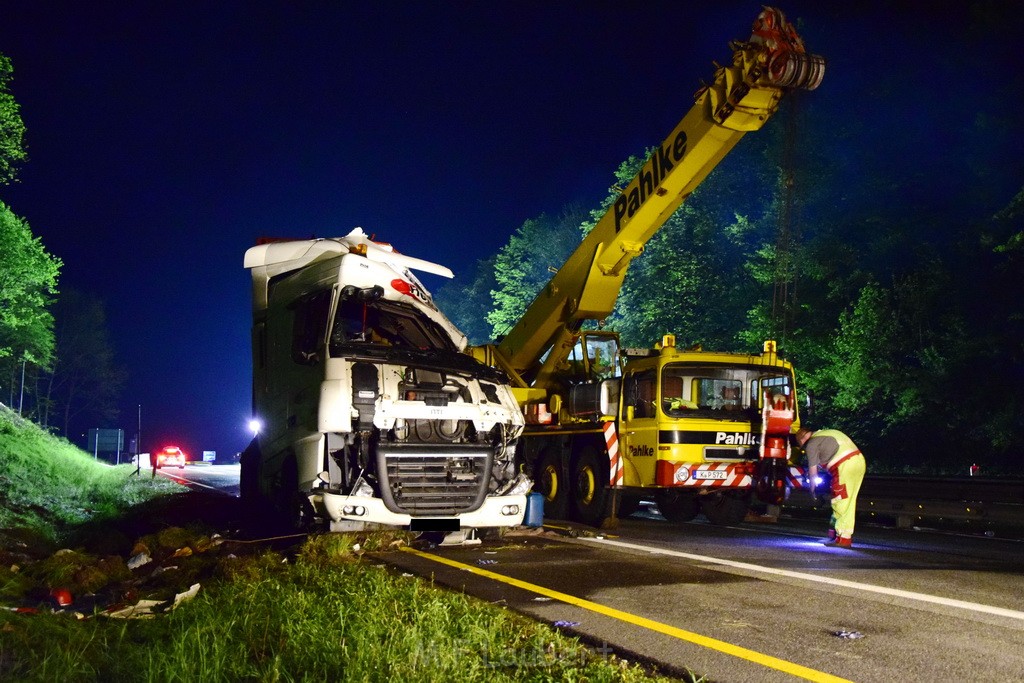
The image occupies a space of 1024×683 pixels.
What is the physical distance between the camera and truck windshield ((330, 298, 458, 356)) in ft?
28.2

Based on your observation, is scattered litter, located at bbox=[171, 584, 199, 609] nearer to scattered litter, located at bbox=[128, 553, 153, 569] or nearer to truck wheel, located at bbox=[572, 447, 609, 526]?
scattered litter, located at bbox=[128, 553, 153, 569]

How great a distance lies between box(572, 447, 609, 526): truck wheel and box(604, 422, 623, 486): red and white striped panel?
151mm

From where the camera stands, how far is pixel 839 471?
10.0 metres

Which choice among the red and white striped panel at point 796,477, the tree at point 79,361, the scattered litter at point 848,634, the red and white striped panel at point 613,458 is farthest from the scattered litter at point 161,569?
the tree at point 79,361

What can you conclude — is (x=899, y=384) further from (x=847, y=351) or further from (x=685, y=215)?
(x=685, y=215)

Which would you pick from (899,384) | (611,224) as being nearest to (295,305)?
(611,224)

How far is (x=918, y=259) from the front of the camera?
2409cm

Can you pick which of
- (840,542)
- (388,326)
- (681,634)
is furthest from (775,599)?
(388,326)

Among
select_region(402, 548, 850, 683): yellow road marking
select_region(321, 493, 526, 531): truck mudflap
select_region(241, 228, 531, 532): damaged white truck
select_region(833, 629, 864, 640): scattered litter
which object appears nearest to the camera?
select_region(402, 548, 850, 683): yellow road marking

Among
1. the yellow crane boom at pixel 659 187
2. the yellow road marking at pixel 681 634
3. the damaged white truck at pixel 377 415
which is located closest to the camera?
the yellow road marking at pixel 681 634

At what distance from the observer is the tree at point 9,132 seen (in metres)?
24.4

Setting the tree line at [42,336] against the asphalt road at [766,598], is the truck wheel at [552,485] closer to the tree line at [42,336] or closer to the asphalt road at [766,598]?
the asphalt road at [766,598]

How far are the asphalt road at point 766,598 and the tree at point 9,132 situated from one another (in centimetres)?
2153

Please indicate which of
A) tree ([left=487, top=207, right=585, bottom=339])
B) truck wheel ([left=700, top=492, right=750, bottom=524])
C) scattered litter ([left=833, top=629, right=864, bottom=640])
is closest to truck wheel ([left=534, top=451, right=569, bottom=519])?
truck wheel ([left=700, top=492, right=750, bottom=524])
